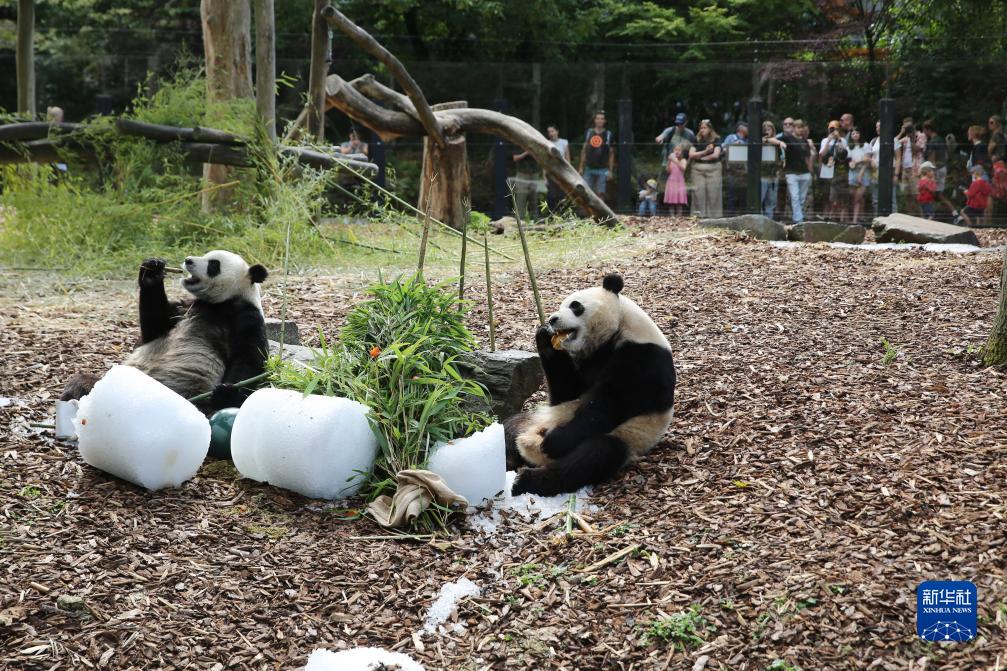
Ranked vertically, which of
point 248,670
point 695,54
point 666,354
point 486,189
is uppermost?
point 695,54

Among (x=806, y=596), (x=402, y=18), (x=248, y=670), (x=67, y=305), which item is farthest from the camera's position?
(x=402, y=18)

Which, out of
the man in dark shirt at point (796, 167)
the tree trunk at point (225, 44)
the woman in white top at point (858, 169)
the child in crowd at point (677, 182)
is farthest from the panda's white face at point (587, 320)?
the woman in white top at point (858, 169)

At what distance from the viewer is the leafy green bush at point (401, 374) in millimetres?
3963

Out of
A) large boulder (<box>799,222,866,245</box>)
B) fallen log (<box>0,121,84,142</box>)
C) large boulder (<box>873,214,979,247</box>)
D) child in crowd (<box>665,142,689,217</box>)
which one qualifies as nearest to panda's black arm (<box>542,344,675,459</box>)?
fallen log (<box>0,121,84,142</box>)

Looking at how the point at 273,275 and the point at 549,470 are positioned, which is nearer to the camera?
the point at 549,470

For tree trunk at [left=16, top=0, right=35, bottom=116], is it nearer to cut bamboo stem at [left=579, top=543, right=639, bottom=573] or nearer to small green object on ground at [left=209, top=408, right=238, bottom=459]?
small green object on ground at [left=209, top=408, right=238, bottom=459]

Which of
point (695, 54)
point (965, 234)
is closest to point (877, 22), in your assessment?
point (695, 54)

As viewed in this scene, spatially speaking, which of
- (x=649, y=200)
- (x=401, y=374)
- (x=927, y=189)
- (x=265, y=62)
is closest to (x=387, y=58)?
(x=265, y=62)

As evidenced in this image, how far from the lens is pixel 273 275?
848 cm

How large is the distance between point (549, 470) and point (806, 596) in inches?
51.3

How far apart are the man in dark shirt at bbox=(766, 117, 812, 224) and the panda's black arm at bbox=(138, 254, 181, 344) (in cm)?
1011

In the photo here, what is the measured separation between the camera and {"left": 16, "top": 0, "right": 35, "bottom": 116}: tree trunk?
10758 mm

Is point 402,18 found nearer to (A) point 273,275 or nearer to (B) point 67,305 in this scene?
(A) point 273,275

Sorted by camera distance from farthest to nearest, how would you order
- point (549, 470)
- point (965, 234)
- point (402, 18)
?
point (402, 18)
point (965, 234)
point (549, 470)
